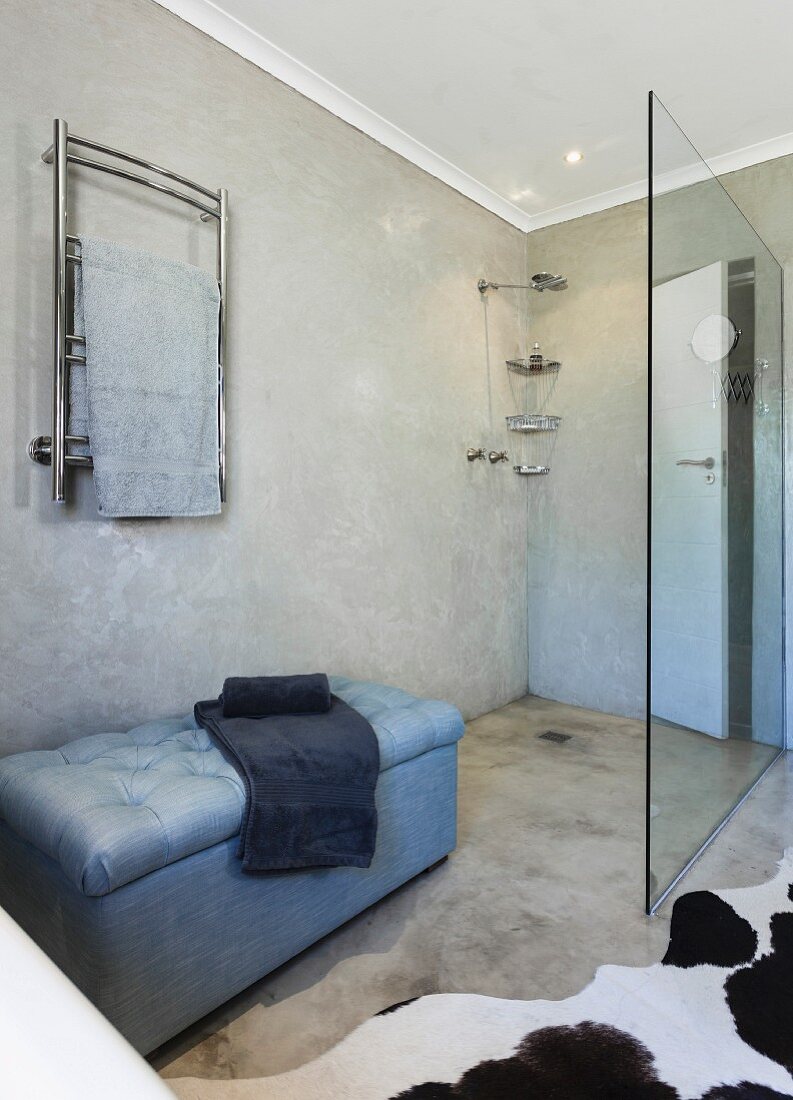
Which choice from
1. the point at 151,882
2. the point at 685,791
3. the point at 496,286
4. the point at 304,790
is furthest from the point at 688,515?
the point at 496,286

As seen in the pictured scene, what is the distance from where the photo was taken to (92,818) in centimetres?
130

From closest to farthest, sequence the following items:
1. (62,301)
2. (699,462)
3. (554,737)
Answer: (62,301)
(699,462)
(554,737)

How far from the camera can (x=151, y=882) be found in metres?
1.31

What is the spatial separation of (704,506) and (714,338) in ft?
1.84

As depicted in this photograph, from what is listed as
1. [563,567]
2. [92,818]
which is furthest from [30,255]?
[563,567]

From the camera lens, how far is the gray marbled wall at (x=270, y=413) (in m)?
1.84

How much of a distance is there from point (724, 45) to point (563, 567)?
7.60ft

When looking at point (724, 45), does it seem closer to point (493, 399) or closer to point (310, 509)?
point (493, 399)

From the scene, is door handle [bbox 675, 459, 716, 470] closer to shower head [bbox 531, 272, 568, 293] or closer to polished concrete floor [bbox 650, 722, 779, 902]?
polished concrete floor [bbox 650, 722, 779, 902]

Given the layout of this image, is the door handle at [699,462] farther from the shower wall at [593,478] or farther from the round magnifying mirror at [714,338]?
the shower wall at [593,478]

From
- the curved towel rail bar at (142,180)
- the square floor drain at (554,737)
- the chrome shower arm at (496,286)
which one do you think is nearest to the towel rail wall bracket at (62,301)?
the curved towel rail bar at (142,180)

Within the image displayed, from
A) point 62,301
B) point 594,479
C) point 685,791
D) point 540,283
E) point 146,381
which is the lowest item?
point 685,791

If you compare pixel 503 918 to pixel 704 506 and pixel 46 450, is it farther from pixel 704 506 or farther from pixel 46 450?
pixel 46 450

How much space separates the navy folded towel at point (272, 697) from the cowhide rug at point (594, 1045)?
759 millimetres
